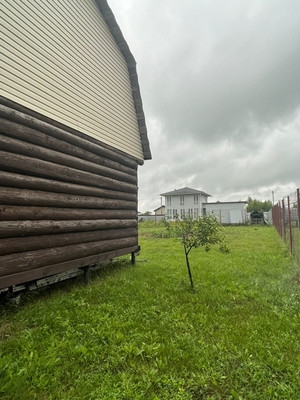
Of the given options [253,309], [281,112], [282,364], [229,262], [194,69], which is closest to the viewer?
[282,364]

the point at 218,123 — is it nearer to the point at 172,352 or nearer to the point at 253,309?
the point at 253,309

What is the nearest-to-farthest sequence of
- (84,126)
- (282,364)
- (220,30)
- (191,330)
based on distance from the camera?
(282,364) → (191,330) → (84,126) → (220,30)

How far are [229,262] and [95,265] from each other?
A: 407 cm

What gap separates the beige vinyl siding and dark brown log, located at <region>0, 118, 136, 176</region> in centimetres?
41

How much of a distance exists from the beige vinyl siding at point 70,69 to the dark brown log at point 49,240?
2.18m

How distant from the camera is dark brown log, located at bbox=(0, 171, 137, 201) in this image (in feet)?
12.8

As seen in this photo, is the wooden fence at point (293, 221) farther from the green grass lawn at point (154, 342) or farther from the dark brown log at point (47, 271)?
the dark brown log at point (47, 271)

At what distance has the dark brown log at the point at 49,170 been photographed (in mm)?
3914

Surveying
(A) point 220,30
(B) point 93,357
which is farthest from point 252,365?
(A) point 220,30

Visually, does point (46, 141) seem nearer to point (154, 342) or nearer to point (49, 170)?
point (49, 170)

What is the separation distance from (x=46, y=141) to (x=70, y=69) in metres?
1.84

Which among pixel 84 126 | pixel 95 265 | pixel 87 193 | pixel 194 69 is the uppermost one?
pixel 194 69

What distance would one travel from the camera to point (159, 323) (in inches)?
145

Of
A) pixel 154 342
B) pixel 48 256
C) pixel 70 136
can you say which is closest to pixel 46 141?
pixel 70 136
